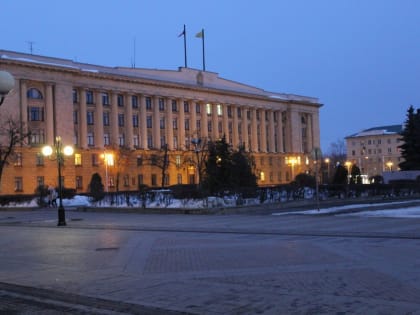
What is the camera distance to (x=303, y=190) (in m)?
37.0

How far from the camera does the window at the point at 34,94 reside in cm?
8625

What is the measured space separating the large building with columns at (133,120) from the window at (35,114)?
0.48 feet

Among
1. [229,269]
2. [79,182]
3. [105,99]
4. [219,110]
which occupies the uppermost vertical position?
[219,110]

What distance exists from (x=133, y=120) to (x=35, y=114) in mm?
19327

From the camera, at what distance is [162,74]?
10706 centimetres

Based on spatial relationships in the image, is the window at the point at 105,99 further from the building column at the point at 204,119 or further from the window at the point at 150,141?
the building column at the point at 204,119

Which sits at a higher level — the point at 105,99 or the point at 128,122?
the point at 105,99

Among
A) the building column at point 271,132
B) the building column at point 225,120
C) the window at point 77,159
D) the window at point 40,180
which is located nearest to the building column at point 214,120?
the building column at point 225,120

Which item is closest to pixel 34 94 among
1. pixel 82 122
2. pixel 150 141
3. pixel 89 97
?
pixel 82 122

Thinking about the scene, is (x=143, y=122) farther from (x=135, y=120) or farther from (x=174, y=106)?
(x=174, y=106)

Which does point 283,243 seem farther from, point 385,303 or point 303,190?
point 303,190

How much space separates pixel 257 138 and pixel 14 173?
184 ft

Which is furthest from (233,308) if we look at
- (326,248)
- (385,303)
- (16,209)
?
(16,209)

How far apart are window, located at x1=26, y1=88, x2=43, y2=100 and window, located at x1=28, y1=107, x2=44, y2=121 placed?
1.66m
